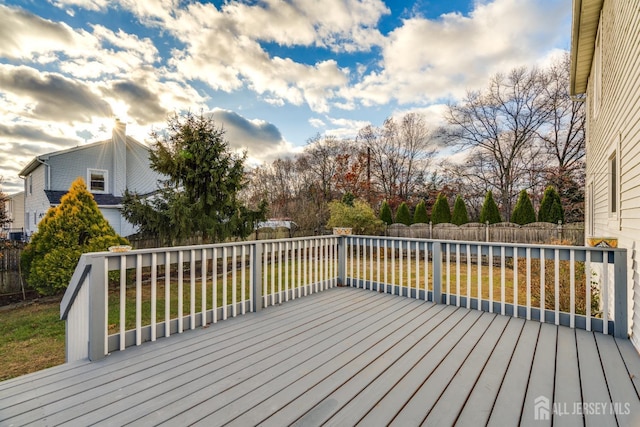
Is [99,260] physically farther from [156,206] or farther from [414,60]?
[414,60]

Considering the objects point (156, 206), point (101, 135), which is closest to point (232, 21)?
point (156, 206)

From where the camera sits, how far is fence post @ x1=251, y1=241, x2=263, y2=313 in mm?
3898

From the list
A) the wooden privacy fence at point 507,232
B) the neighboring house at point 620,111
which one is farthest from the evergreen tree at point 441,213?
the neighboring house at point 620,111

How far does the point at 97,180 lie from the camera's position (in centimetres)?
1392

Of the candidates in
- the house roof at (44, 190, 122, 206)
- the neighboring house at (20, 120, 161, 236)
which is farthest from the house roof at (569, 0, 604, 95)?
the house roof at (44, 190, 122, 206)

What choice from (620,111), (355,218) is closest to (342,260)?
(620,111)

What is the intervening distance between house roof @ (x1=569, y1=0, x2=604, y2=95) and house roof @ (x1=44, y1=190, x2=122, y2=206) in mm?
15855

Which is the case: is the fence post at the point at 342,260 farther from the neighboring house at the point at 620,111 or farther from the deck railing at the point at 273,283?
the neighboring house at the point at 620,111

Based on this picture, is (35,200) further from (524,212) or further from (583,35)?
(524,212)

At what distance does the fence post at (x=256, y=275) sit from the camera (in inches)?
153

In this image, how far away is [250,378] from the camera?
7.16 feet

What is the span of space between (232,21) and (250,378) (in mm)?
7769

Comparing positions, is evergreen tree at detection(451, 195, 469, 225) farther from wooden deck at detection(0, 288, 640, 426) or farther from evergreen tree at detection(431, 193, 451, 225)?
wooden deck at detection(0, 288, 640, 426)

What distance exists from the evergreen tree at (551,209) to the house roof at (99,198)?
18.2 m
